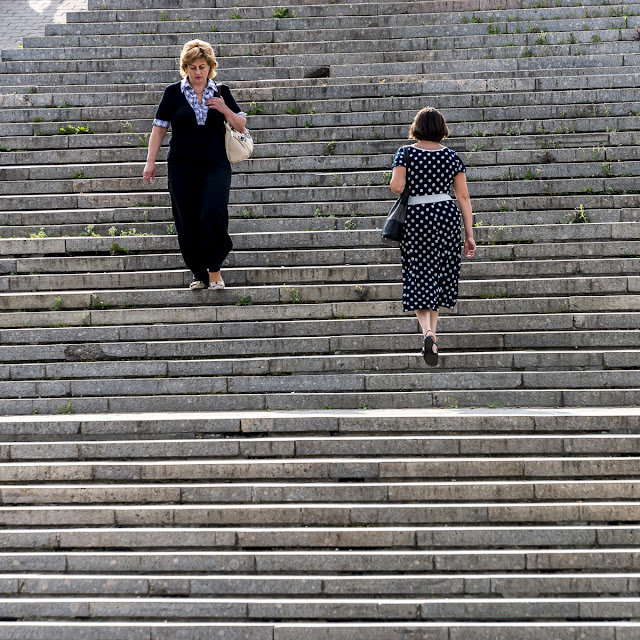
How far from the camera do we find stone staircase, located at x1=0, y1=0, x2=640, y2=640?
4.45 m

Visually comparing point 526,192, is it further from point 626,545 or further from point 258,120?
point 626,545

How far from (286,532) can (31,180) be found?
4.78 meters

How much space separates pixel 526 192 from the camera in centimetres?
760

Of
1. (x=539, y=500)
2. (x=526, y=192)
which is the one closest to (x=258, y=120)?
(x=526, y=192)

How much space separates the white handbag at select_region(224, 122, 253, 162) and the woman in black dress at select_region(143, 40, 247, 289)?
0.04 metres

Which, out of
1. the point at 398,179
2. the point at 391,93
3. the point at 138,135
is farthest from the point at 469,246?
A: the point at 138,135

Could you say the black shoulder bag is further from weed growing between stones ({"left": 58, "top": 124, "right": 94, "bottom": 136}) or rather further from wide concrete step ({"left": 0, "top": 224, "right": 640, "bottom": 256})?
weed growing between stones ({"left": 58, "top": 124, "right": 94, "bottom": 136})

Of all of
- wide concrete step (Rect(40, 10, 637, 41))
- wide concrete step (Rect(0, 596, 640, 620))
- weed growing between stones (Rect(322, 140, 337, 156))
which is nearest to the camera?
wide concrete step (Rect(0, 596, 640, 620))

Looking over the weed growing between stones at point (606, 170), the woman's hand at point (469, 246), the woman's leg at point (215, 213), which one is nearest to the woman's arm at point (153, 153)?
the woman's leg at point (215, 213)

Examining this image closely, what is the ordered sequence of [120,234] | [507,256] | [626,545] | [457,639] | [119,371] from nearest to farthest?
[457,639]
[626,545]
[119,371]
[507,256]
[120,234]

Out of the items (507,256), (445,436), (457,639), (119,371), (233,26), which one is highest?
(233,26)

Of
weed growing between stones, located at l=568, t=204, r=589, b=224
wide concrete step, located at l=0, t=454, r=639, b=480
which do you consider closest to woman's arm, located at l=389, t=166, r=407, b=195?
wide concrete step, located at l=0, t=454, r=639, b=480

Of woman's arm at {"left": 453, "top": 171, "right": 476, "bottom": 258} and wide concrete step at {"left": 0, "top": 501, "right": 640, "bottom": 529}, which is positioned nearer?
wide concrete step at {"left": 0, "top": 501, "right": 640, "bottom": 529}

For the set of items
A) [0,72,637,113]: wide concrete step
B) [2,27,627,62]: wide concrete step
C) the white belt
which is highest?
[2,27,627,62]: wide concrete step
